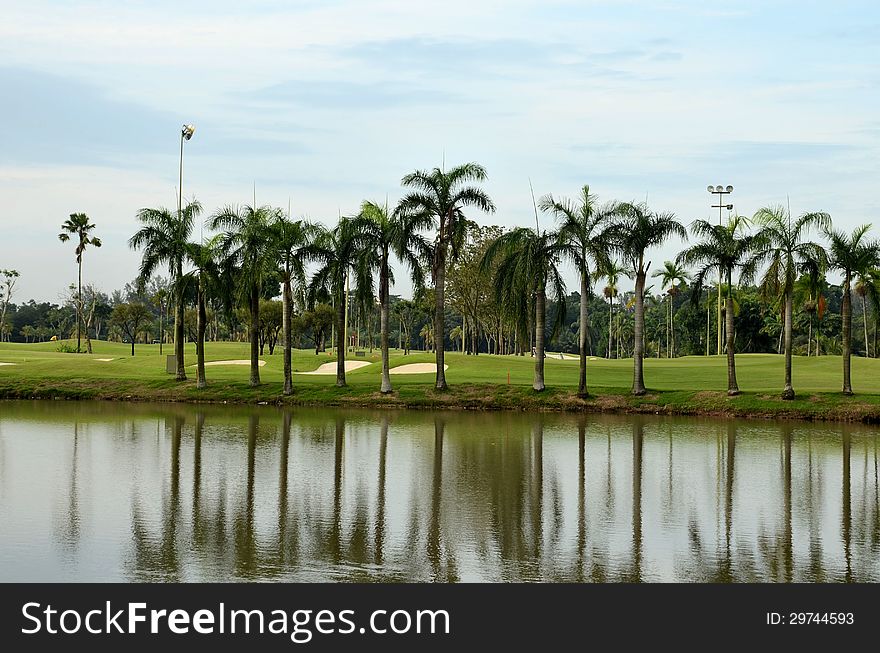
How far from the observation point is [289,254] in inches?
2035

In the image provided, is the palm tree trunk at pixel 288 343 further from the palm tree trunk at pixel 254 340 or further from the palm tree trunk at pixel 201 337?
the palm tree trunk at pixel 201 337

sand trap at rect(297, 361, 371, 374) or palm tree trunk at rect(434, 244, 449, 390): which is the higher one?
palm tree trunk at rect(434, 244, 449, 390)

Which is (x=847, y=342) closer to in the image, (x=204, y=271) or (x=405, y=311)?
(x=204, y=271)

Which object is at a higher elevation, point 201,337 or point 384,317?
point 384,317

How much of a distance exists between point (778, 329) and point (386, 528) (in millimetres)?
86806

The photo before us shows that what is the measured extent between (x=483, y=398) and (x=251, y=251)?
14178 millimetres

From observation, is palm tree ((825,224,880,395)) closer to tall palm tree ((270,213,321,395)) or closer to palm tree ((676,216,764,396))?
Result: palm tree ((676,216,764,396))

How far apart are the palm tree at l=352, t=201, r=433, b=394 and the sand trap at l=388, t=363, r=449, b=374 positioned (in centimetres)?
1057

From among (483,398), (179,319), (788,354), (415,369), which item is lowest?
(483,398)

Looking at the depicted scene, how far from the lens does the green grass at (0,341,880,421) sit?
4456 cm

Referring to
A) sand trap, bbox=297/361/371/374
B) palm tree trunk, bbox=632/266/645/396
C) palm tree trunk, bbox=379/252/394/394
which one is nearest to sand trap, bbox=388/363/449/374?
sand trap, bbox=297/361/371/374

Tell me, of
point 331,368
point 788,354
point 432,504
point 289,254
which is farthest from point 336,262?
point 432,504
